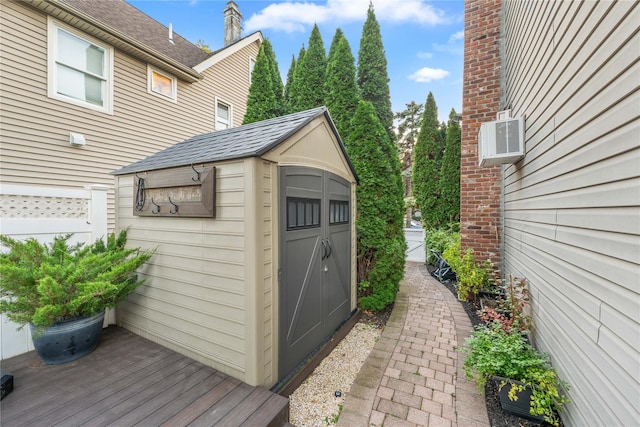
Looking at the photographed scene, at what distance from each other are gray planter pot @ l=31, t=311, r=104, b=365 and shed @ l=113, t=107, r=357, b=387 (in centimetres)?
48

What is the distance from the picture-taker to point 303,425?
2.14 meters

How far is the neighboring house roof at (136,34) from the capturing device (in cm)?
514

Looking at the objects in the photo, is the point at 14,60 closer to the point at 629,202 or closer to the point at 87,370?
the point at 87,370

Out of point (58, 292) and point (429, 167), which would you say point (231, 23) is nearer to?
point (429, 167)

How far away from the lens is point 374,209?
4.42m

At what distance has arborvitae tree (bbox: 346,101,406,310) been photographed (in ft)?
14.5

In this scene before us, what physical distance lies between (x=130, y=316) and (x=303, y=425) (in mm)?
2316

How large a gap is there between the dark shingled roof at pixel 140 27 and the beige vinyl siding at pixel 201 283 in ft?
19.9

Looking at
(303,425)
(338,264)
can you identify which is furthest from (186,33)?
(303,425)

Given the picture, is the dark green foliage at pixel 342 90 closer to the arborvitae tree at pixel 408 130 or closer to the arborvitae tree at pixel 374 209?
the arborvitae tree at pixel 374 209

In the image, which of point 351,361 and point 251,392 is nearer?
point 251,392

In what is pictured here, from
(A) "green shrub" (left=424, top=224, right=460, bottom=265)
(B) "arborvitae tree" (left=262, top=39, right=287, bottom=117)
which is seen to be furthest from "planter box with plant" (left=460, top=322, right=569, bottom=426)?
(B) "arborvitae tree" (left=262, top=39, right=287, bottom=117)

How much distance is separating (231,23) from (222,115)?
15.7 feet

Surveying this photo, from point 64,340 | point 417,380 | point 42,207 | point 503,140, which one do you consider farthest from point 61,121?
point 503,140
